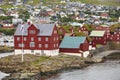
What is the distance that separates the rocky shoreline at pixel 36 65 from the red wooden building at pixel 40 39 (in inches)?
87.0

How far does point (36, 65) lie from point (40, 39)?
29.0ft

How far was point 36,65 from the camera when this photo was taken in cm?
4891

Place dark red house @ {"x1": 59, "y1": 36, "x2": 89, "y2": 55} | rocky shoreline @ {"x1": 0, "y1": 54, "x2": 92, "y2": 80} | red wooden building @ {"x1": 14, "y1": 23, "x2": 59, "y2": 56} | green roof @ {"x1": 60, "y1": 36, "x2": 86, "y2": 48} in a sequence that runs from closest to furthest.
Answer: rocky shoreline @ {"x1": 0, "y1": 54, "x2": 92, "y2": 80} → red wooden building @ {"x1": 14, "y1": 23, "x2": 59, "y2": 56} → dark red house @ {"x1": 59, "y1": 36, "x2": 89, "y2": 55} → green roof @ {"x1": 60, "y1": 36, "x2": 86, "y2": 48}

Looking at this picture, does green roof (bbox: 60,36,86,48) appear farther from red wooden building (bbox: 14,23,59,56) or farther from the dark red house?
red wooden building (bbox: 14,23,59,56)

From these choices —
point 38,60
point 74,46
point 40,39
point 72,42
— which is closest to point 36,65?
point 38,60

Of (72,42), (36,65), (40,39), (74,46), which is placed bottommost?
(74,46)

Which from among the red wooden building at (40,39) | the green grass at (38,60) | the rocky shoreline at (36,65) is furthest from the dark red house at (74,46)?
the green grass at (38,60)

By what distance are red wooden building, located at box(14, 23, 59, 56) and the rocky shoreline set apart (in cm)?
221

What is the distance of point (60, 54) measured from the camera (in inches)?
2292

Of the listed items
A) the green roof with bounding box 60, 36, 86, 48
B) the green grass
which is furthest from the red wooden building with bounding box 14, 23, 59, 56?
the green grass

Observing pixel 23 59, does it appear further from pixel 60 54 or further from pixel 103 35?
pixel 103 35

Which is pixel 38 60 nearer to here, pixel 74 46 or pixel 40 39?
pixel 40 39

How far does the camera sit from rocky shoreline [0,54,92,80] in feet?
149

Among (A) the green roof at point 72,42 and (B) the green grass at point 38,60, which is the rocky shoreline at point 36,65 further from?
(A) the green roof at point 72,42
